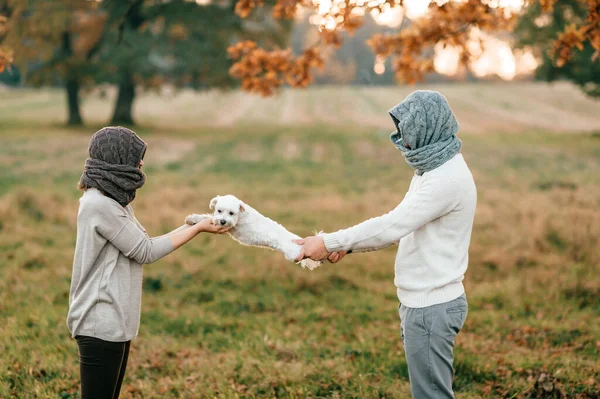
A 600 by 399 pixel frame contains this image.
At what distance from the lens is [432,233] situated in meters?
3.34

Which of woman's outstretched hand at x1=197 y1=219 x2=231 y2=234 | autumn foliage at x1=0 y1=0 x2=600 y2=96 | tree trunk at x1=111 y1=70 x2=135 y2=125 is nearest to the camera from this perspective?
woman's outstretched hand at x1=197 y1=219 x2=231 y2=234

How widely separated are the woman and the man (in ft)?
4.12

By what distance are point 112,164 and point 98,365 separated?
1077 mm

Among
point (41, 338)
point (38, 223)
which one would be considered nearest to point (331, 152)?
point (38, 223)

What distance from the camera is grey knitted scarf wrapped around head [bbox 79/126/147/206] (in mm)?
3275

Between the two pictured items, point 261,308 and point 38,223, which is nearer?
point 261,308

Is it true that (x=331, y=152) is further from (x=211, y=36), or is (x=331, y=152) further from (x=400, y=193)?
(x=400, y=193)

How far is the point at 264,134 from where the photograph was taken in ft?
98.4

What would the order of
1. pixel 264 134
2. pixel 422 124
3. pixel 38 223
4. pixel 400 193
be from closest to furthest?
pixel 422 124, pixel 38 223, pixel 400 193, pixel 264 134

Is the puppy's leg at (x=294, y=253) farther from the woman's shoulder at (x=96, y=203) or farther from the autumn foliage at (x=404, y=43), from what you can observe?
the autumn foliage at (x=404, y=43)

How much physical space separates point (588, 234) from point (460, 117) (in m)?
30.4

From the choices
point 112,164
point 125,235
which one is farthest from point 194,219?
point 112,164

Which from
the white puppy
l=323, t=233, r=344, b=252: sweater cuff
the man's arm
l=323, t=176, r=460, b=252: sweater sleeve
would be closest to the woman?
the white puppy

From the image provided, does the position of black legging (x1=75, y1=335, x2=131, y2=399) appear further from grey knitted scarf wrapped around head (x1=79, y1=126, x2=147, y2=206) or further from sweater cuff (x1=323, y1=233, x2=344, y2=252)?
sweater cuff (x1=323, y1=233, x2=344, y2=252)
